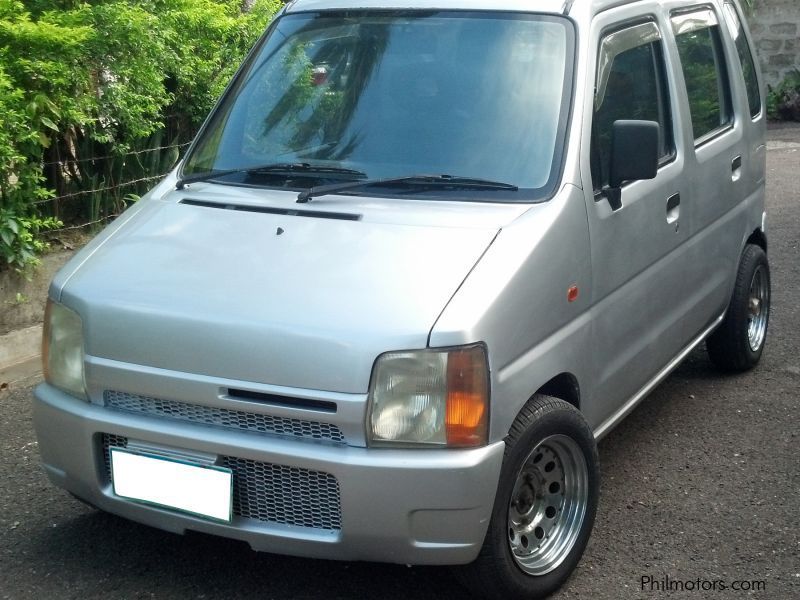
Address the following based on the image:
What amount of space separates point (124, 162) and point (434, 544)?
446 cm

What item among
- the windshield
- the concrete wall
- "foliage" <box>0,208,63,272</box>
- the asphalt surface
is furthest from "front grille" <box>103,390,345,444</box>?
the concrete wall

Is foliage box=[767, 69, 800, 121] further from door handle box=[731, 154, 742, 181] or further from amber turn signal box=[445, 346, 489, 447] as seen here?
amber turn signal box=[445, 346, 489, 447]

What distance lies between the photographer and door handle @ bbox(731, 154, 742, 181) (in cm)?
542

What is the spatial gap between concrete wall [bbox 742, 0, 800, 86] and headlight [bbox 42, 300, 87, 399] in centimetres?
1541

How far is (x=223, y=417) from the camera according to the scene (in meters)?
3.32

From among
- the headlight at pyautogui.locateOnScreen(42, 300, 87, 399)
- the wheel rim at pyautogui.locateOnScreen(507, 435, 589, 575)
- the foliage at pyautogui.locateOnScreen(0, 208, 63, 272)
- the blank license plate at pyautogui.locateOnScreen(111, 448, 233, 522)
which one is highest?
the headlight at pyautogui.locateOnScreen(42, 300, 87, 399)

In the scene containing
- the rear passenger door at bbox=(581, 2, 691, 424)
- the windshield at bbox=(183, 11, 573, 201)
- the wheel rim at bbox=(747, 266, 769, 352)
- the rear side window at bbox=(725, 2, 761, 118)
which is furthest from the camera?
the wheel rim at bbox=(747, 266, 769, 352)

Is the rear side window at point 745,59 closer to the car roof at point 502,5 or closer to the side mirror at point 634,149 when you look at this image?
the car roof at point 502,5

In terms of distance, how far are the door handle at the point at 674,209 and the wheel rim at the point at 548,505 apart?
1315mm

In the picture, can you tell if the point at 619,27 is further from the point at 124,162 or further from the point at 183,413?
the point at 124,162

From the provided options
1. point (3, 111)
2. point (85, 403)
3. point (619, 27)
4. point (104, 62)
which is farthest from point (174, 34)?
point (85, 403)

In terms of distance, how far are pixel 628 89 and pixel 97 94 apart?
11.6 feet

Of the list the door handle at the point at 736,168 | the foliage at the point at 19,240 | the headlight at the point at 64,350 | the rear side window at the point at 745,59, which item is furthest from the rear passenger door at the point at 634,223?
the foliage at the point at 19,240

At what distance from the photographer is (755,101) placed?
5.98 meters
